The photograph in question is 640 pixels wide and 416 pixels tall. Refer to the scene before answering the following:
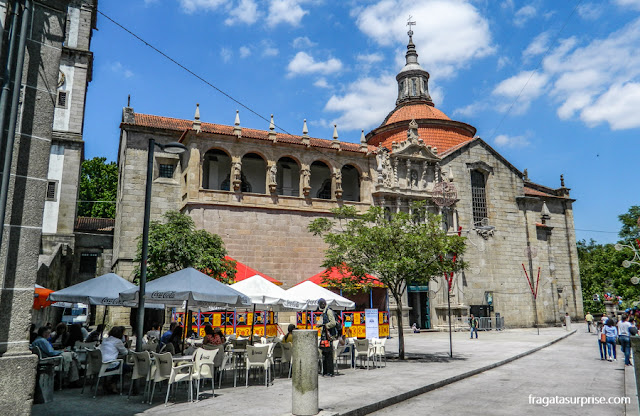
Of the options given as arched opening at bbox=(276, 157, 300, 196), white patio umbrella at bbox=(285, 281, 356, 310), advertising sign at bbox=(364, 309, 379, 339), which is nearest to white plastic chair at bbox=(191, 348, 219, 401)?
white patio umbrella at bbox=(285, 281, 356, 310)

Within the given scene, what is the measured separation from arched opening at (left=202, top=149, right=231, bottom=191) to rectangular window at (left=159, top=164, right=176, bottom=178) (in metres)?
1.98

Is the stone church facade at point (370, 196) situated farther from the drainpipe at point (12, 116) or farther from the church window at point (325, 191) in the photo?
the drainpipe at point (12, 116)

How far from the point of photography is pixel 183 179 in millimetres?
26984

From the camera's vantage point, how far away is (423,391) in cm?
993

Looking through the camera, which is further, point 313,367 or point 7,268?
point 313,367

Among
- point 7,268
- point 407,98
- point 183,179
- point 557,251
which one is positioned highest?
point 407,98

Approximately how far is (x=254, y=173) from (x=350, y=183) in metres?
7.25

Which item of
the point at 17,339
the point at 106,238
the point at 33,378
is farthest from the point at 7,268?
the point at 106,238

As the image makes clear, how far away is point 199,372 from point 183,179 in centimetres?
1976

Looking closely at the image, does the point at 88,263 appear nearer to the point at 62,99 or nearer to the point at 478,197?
the point at 62,99

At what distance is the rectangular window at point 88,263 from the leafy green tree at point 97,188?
12.3 meters

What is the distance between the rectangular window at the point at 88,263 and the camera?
29.3 m

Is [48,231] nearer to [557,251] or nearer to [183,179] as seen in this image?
[183,179]

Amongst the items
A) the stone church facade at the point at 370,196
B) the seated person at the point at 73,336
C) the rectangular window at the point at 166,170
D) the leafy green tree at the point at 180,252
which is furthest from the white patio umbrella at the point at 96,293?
the rectangular window at the point at 166,170
